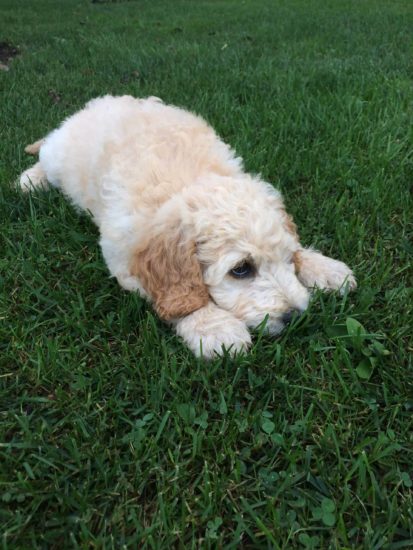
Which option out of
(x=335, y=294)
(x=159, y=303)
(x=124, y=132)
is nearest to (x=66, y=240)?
(x=124, y=132)

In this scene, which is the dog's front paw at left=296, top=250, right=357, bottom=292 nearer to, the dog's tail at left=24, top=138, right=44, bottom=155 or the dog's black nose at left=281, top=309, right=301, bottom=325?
the dog's black nose at left=281, top=309, right=301, bottom=325

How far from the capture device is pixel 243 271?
8.33 feet

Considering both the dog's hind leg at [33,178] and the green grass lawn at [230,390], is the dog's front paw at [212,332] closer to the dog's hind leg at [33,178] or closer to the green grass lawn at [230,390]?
the green grass lawn at [230,390]

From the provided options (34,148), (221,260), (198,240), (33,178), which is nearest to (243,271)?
(221,260)

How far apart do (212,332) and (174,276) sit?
1.17ft

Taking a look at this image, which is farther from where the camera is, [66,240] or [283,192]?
[283,192]

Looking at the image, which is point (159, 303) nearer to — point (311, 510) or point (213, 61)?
point (311, 510)

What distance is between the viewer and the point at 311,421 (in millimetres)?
2018

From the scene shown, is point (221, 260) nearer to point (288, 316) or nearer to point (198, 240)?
point (198, 240)

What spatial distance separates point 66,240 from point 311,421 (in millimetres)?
1944

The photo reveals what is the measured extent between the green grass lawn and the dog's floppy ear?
13cm

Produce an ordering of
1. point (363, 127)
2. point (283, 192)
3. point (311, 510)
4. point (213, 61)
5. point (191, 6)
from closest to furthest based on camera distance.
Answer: point (311, 510) < point (283, 192) < point (363, 127) < point (213, 61) < point (191, 6)

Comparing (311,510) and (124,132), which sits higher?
(124,132)

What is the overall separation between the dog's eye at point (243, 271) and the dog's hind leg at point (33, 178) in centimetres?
196
